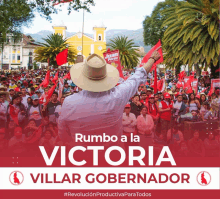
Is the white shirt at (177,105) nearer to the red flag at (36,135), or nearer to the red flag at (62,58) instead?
the red flag at (36,135)

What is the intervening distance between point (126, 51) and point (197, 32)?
99.2 feet

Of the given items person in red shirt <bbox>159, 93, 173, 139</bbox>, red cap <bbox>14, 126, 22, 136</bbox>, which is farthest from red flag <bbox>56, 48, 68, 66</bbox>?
red cap <bbox>14, 126, 22, 136</bbox>

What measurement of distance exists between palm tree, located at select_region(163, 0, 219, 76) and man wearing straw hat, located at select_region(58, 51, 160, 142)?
14709mm

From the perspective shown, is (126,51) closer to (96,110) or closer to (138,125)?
(138,125)

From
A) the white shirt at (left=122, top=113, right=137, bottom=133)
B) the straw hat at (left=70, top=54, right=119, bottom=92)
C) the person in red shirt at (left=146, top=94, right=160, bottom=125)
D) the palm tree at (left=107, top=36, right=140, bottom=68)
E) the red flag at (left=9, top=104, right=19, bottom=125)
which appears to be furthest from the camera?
the palm tree at (left=107, top=36, right=140, bottom=68)

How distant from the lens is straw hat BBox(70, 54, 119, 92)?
2.69m

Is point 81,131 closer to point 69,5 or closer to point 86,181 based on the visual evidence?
point 86,181

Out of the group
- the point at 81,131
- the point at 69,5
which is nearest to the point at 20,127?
the point at 81,131

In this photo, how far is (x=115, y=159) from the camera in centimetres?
337

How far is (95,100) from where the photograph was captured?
2.76m

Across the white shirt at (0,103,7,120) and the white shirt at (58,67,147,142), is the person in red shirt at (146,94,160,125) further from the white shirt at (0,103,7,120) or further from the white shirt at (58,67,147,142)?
the white shirt at (58,67,147,142)

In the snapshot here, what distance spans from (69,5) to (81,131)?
27.7 ft

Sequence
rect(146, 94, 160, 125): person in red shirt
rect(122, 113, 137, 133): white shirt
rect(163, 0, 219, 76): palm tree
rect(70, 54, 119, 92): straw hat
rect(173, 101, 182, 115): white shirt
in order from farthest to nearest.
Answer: rect(163, 0, 219, 76): palm tree, rect(173, 101, 182, 115): white shirt, rect(146, 94, 160, 125): person in red shirt, rect(122, 113, 137, 133): white shirt, rect(70, 54, 119, 92): straw hat

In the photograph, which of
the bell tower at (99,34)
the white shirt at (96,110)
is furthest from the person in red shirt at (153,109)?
the bell tower at (99,34)
